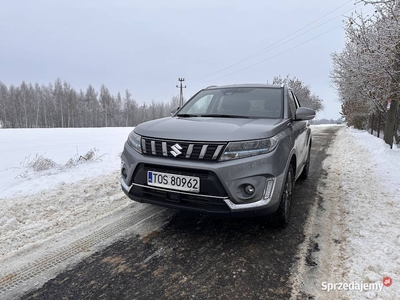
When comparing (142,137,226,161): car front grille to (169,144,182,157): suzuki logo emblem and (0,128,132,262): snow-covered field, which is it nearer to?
(169,144,182,157): suzuki logo emblem

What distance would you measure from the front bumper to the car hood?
0.75ft

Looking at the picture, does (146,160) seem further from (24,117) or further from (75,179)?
(24,117)

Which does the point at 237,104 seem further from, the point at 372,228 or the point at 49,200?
the point at 49,200

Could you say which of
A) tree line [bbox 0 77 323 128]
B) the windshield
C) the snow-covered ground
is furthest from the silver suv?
tree line [bbox 0 77 323 128]

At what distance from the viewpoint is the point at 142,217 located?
3.30 meters

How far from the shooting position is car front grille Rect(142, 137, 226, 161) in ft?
7.79

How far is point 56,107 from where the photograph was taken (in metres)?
66.8

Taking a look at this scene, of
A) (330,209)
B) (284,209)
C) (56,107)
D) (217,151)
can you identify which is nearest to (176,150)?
(217,151)

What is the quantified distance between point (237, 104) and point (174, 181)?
5.60 ft

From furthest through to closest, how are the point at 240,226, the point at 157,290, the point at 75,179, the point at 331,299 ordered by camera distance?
the point at 75,179, the point at 240,226, the point at 157,290, the point at 331,299

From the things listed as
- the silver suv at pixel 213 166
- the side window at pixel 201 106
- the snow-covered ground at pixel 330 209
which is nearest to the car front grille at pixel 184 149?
the silver suv at pixel 213 166

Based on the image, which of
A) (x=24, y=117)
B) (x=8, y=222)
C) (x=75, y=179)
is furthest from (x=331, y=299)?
(x=24, y=117)

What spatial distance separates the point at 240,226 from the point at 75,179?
3677mm

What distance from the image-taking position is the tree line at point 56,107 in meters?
62.7
